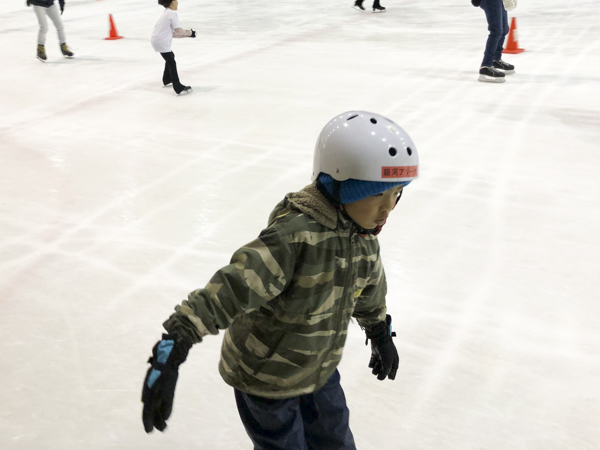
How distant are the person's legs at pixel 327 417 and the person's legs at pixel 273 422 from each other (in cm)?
6

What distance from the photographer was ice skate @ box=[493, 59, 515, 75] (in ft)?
21.2

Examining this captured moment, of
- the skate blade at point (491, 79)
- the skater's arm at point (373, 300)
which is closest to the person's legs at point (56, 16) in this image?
the skate blade at point (491, 79)

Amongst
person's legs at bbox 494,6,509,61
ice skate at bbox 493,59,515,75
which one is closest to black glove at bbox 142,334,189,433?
person's legs at bbox 494,6,509,61

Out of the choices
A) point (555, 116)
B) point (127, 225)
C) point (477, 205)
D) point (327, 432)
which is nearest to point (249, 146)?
point (127, 225)

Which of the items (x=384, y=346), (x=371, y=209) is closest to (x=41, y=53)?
(x=384, y=346)

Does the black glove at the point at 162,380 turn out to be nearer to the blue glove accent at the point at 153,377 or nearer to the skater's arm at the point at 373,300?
the blue glove accent at the point at 153,377

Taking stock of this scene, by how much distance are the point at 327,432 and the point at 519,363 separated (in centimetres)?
107

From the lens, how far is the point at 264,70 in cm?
696

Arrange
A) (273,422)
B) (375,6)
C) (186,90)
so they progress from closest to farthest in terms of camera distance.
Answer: (273,422)
(186,90)
(375,6)

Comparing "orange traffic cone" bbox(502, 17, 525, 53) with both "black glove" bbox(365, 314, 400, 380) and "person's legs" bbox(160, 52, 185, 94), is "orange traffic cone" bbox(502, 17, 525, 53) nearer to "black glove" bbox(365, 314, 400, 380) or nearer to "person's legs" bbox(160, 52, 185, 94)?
"person's legs" bbox(160, 52, 185, 94)

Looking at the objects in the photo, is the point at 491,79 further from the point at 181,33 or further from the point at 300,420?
the point at 300,420

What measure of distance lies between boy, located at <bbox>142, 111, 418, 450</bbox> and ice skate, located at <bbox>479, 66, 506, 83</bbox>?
17.1 ft

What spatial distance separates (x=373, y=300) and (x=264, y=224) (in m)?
1.85

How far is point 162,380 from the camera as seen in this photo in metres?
1.20
